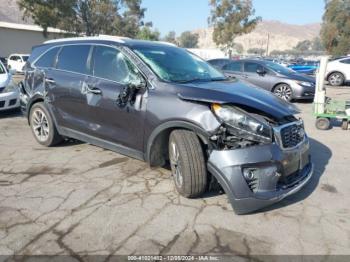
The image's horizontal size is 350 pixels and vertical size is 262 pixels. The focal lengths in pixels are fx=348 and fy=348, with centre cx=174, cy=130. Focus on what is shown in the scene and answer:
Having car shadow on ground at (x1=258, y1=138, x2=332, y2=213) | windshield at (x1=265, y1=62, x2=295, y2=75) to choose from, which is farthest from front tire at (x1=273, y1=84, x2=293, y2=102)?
car shadow on ground at (x1=258, y1=138, x2=332, y2=213)

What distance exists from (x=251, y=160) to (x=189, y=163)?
0.64 metres

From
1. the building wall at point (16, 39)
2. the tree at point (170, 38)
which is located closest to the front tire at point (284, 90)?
the building wall at point (16, 39)

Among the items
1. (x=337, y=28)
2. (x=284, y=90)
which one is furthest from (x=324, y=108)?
(x=337, y=28)

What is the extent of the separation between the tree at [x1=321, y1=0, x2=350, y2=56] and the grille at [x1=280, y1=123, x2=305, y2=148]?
40.7 metres

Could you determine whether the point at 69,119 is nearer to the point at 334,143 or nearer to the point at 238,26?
the point at 334,143

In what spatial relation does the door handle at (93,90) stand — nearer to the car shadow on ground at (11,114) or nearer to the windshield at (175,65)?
the windshield at (175,65)

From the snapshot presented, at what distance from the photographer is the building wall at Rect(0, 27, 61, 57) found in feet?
121

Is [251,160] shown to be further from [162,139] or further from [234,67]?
[234,67]

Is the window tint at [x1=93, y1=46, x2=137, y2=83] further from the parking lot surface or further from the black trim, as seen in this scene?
the parking lot surface

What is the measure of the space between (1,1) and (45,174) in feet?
495

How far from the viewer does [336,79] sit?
16578 mm

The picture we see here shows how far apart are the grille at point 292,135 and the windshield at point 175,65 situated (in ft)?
4.18

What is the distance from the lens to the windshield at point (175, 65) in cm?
422

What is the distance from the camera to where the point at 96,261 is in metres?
2.79
